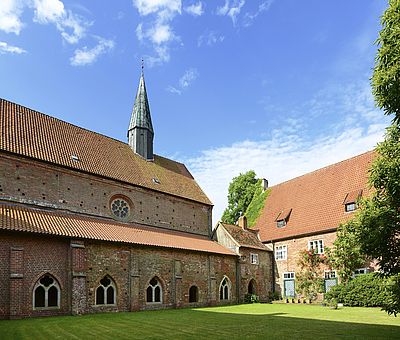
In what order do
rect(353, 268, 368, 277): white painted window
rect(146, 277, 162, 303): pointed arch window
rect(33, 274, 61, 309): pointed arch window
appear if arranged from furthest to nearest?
1. rect(353, 268, 368, 277): white painted window
2. rect(146, 277, 162, 303): pointed arch window
3. rect(33, 274, 61, 309): pointed arch window

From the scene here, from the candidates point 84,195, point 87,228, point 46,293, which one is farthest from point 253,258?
point 46,293

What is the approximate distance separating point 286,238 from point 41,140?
21069 mm

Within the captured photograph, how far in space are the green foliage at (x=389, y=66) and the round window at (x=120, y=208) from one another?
18.6 metres

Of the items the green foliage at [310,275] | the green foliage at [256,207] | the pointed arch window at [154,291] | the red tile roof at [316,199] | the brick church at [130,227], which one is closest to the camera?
the brick church at [130,227]

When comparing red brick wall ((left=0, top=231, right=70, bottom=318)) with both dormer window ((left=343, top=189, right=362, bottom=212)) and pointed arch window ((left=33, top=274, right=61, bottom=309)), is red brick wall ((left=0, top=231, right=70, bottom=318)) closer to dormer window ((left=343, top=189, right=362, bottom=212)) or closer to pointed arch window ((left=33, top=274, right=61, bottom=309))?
pointed arch window ((left=33, top=274, right=61, bottom=309))

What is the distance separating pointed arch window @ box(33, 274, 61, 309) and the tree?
31213mm

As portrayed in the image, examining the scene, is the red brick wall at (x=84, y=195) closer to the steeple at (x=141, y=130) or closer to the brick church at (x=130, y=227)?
the brick church at (x=130, y=227)

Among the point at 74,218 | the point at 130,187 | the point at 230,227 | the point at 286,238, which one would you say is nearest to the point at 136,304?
the point at 74,218

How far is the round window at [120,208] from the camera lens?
87.1 ft

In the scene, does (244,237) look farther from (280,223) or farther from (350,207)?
(350,207)

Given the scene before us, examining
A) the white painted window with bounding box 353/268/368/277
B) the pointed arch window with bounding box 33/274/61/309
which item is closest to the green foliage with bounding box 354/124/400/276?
the pointed arch window with bounding box 33/274/61/309

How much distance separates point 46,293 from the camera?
63.4 feet

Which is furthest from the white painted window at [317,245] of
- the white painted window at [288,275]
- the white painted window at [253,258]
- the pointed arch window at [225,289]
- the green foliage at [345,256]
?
the pointed arch window at [225,289]

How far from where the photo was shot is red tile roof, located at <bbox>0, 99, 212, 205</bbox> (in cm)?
2305
